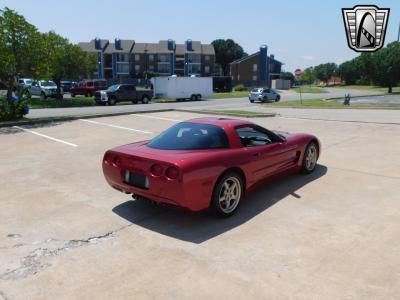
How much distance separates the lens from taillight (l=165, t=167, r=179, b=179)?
14.4ft

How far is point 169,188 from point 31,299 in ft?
6.11

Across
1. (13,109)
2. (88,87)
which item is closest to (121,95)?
(88,87)

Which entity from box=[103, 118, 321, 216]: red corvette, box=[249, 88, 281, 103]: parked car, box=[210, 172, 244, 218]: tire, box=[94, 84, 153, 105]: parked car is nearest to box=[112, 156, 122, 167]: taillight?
box=[103, 118, 321, 216]: red corvette

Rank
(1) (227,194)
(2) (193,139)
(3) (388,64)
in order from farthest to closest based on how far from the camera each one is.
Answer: (3) (388,64) → (2) (193,139) → (1) (227,194)

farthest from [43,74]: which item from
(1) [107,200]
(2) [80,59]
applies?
(2) [80,59]

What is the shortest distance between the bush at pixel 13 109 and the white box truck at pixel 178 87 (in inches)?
858

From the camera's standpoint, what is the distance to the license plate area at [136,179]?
4691 mm

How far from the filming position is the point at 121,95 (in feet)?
105

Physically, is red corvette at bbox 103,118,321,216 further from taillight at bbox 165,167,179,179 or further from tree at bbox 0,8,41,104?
tree at bbox 0,8,41,104

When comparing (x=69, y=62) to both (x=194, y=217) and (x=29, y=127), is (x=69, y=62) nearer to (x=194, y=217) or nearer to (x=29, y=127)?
(x=29, y=127)

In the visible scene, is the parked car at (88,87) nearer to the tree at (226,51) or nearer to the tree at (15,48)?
the tree at (15,48)

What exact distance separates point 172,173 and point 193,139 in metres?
0.84

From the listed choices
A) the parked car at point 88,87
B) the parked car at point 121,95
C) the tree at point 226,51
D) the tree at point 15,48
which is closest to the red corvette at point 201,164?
the tree at point 15,48

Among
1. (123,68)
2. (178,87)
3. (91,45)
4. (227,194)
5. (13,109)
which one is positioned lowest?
(227,194)
